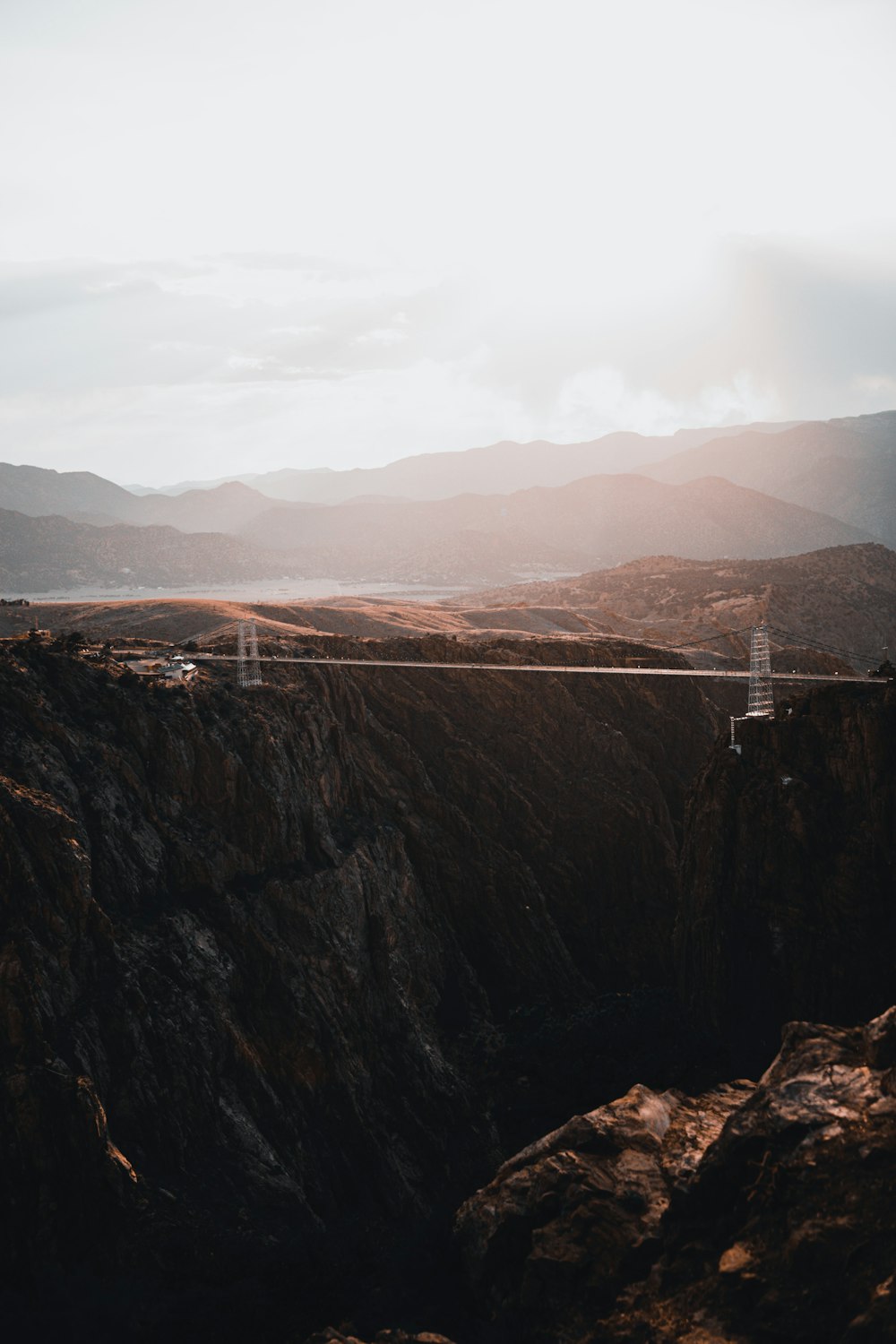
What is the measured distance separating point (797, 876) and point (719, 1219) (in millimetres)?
23732

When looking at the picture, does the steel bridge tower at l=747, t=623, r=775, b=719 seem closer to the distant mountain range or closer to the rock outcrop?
the rock outcrop

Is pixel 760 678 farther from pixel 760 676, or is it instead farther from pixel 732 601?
pixel 732 601

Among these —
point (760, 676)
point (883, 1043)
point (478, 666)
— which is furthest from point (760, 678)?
point (883, 1043)

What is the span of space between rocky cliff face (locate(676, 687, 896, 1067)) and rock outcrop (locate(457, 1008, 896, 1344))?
48.5ft

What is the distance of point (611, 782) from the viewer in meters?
65.1

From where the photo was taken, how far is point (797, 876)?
47594 mm

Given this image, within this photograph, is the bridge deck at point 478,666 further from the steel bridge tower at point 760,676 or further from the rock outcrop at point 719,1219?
the rock outcrop at point 719,1219

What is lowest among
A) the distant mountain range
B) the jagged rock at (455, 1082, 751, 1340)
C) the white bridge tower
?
the jagged rock at (455, 1082, 751, 1340)

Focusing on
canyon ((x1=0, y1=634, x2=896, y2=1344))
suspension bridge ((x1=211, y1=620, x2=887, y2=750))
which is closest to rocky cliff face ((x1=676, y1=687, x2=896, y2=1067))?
canyon ((x1=0, y1=634, x2=896, y2=1344))

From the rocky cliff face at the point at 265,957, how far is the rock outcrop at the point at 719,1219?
6.71 metres

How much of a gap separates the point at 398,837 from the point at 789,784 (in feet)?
65.1

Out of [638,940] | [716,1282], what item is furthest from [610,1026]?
[716,1282]

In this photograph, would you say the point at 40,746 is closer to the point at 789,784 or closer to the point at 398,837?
the point at 398,837

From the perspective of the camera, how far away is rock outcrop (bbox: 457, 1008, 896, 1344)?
2336 cm
